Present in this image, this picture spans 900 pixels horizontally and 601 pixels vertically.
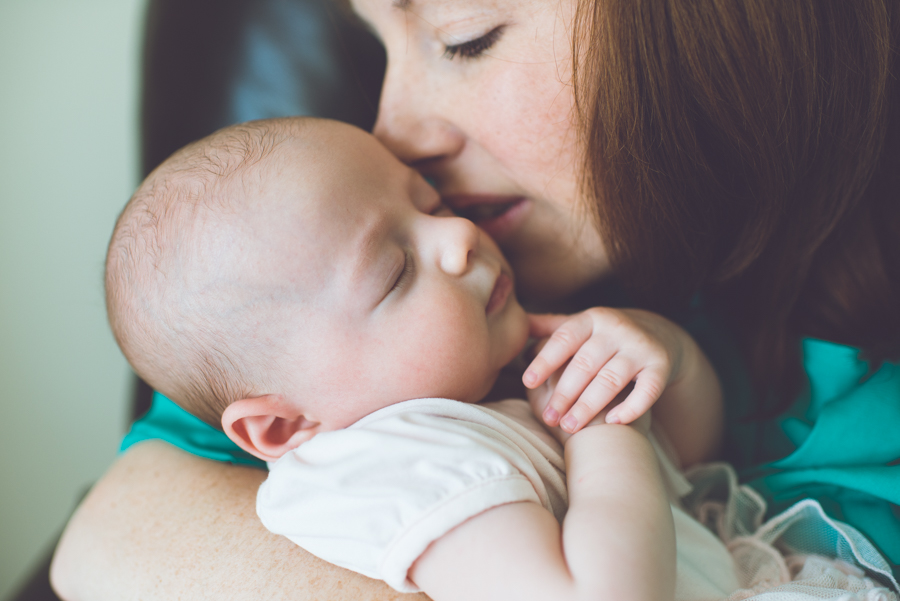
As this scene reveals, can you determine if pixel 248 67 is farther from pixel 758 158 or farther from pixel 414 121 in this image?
pixel 758 158

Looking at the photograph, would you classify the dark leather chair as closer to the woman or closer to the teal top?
the woman

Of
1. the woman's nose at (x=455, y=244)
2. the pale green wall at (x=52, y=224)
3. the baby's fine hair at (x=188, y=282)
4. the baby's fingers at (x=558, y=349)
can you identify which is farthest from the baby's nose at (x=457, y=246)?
the pale green wall at (x=52, y=224)

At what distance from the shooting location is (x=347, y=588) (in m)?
0.81

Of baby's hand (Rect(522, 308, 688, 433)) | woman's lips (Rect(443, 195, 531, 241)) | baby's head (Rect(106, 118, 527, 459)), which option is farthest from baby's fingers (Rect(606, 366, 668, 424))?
woman's lips (Rect(443, 195, 531, 241))

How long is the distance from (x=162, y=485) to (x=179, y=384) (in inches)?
10.5

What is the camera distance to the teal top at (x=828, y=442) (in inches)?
37.9

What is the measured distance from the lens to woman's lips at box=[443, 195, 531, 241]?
118cm

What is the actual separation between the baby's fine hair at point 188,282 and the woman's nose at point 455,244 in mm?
291

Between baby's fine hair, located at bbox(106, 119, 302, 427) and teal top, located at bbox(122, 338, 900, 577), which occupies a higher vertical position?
baby's fine hair, located at bbox(106, 119, 302, 427)

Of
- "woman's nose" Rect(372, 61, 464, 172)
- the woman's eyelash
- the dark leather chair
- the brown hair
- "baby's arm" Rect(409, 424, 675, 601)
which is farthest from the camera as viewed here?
the dark leather chair

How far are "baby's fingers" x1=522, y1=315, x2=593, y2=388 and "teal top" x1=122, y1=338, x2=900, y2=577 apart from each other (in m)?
0.51

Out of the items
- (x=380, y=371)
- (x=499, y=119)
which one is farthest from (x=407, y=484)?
(x=499, y=119)

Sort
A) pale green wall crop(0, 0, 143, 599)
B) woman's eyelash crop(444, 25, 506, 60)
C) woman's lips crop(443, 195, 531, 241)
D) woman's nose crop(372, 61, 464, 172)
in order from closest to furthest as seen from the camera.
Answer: woman's eyelash crop(444, 25, 506, 60) → woman's nose crop(372, 61, 464, 172) → woman's lips crop(443, 195, 531, 241) → pale green wall crop(0, 0, 143, 599)

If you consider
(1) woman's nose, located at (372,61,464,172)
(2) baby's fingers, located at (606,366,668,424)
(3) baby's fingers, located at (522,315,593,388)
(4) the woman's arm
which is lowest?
(4) the woman's arm
